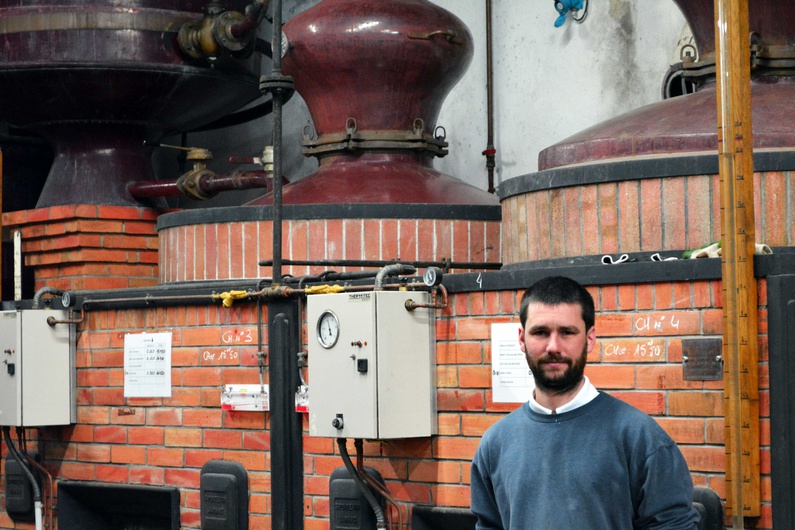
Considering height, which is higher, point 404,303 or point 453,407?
point 404,303

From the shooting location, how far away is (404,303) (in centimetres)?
516

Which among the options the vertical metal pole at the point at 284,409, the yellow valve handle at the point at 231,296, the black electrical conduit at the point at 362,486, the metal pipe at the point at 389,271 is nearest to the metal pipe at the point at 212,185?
the yellow valve handle at the point at 231,296

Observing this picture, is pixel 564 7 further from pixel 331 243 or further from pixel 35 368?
pixel 35 368

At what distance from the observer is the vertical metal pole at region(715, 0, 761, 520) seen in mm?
4344

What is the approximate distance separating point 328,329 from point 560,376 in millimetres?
2215

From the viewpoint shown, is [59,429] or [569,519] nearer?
[569,519]

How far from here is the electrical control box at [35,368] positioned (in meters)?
6.61

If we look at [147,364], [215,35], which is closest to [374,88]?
[215,35]

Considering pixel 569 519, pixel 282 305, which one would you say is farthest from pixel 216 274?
pixel 569 519

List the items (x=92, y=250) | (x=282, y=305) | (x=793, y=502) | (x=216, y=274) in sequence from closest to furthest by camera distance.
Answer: (x=793, y=502) → (x=282, y=305) → (x=216, y=274) → (x=92, y=250)

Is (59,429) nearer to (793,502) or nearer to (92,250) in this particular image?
(92,250)

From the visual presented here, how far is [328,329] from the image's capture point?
5.28 meters

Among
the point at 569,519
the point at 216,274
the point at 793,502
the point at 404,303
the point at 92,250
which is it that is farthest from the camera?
the point at 92,250

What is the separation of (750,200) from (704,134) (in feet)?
3.01
